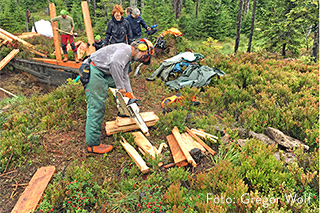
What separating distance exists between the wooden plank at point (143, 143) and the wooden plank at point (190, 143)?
76 cm

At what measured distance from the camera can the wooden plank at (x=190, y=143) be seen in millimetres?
4320

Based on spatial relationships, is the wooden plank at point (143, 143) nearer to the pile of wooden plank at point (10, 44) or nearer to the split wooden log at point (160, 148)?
the split wooden log at point (160, 148)

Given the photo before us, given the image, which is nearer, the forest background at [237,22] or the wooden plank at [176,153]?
the wooden plank at [176,153]

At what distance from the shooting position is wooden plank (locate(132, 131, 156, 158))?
423 cm

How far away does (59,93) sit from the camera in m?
6.25

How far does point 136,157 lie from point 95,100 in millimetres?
1411

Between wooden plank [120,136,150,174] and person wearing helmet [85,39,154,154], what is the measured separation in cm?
62

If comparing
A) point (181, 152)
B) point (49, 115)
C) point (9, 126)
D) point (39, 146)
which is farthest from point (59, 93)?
point (181, 152)

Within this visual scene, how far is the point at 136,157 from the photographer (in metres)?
4.05

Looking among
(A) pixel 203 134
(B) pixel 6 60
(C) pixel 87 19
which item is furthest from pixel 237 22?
(B) pixel 6 60

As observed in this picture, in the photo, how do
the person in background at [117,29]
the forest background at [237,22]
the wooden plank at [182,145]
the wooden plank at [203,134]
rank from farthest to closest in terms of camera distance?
the forest background at [237,22], the person in background at [117,29], the wooden plank at [203,134], the wooden plank at [182,145]

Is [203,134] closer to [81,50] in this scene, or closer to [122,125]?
[122,125]

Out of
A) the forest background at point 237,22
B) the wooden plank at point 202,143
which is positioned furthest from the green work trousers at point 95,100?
the forest background at point 237,22

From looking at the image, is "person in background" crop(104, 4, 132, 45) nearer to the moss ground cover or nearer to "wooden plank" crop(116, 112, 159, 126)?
the moss ground cover
